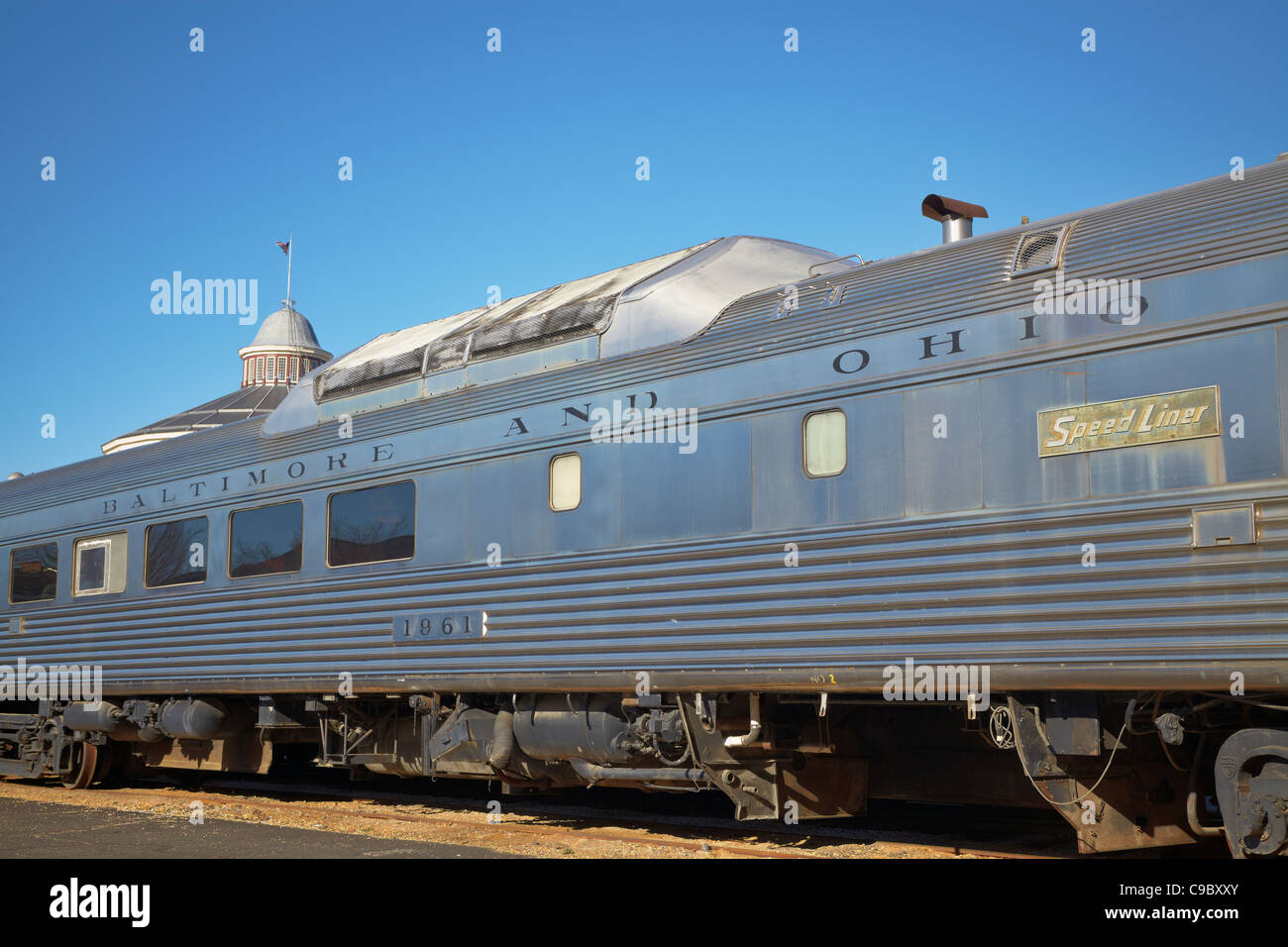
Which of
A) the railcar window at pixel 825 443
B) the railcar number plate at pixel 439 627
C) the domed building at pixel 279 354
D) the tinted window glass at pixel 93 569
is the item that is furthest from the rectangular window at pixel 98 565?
the domed building at pixel 279 354

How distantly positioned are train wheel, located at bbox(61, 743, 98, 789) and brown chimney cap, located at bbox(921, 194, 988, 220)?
11.3 meters

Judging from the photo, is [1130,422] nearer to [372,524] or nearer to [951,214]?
[951,214]

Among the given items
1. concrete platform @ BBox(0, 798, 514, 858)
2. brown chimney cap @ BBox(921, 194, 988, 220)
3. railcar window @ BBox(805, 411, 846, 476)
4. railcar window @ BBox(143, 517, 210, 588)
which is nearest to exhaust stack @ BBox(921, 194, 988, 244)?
brown chimney cap @ BBox(921, 194, 988, 220)

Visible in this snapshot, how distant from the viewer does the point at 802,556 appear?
8.02 metres

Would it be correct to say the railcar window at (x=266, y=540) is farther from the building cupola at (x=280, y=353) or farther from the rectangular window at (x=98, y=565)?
the building cupola at (x=280, y=353)

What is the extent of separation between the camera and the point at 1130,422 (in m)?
6.71

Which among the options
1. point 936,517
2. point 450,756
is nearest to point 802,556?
point 936,517

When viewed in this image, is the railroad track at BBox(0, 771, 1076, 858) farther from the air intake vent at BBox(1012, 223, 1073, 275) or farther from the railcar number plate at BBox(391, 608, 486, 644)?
the air intake vent at BBox(1012, 223, 1073, 275)

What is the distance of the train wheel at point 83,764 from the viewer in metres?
14.9

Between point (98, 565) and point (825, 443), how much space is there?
9.65m

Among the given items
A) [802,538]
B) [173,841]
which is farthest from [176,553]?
[802,538]

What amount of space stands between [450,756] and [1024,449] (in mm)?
5762
